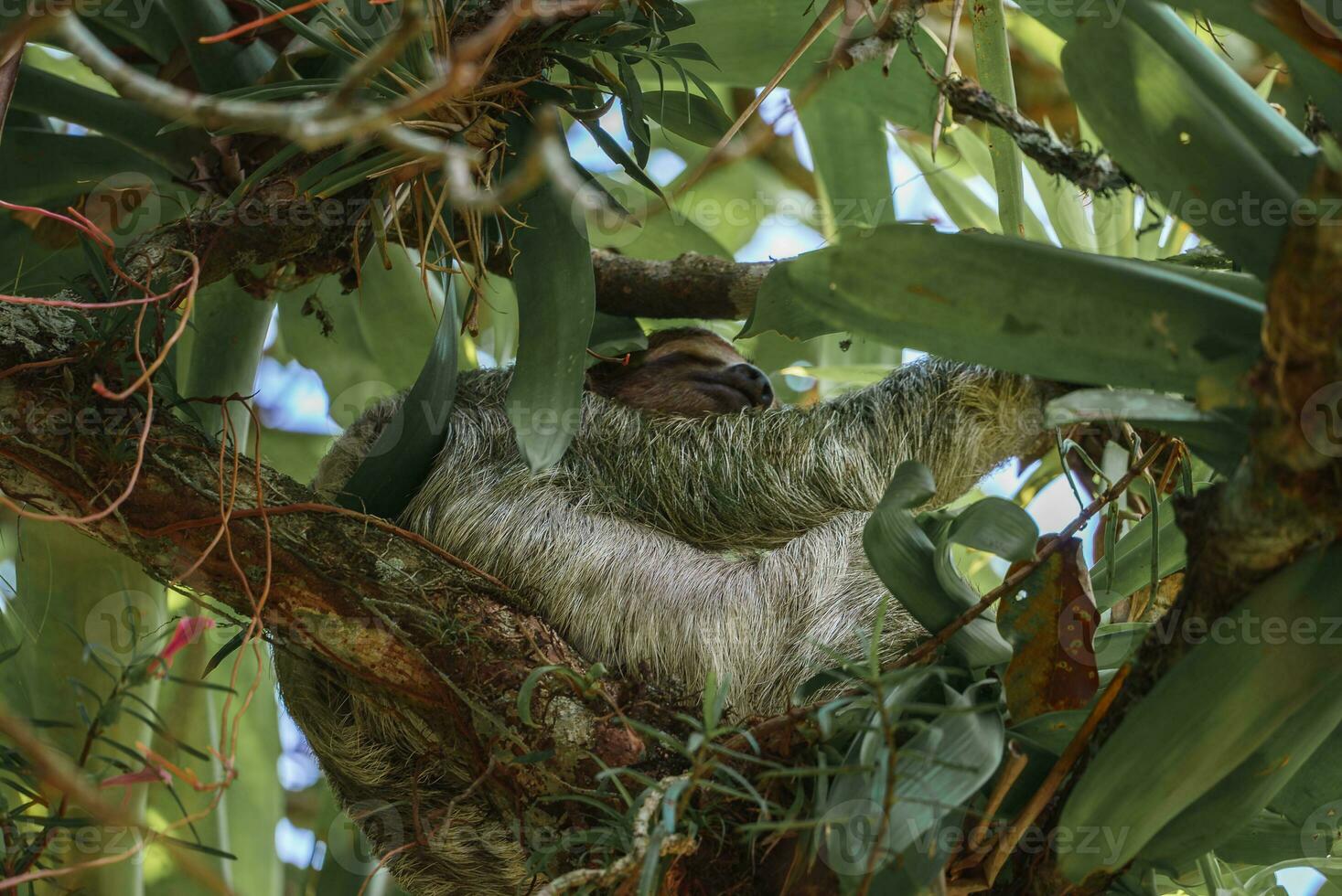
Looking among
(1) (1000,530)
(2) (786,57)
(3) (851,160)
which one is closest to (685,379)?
(3) (851,160)

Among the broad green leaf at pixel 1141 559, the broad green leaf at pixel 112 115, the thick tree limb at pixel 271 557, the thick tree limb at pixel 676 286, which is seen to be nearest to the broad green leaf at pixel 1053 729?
the broad green leaf at pixel 1141 559

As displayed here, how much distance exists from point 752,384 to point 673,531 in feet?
2.81

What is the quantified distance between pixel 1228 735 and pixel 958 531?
54cm

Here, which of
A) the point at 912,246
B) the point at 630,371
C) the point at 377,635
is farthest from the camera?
the point at 630,371

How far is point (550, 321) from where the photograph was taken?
2.58 metres

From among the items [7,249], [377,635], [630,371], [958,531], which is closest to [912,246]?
[958,531]

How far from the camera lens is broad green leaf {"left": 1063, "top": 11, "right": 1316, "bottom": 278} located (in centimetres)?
147

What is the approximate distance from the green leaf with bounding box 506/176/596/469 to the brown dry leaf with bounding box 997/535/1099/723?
97 cm

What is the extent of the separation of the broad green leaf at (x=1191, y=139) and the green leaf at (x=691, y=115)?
1.59m

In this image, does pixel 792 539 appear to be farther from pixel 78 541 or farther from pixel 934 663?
pixel 78 541

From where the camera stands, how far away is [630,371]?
4.08 m

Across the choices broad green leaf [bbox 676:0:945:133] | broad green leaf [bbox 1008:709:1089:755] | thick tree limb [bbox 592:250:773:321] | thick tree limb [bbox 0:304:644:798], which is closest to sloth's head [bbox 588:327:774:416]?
thick tree limb [bbox 592:250:773:321]

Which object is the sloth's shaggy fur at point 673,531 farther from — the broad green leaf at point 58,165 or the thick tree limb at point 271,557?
the broad green leaf at point 58,165

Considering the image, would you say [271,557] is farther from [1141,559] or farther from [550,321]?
[1141,559]
